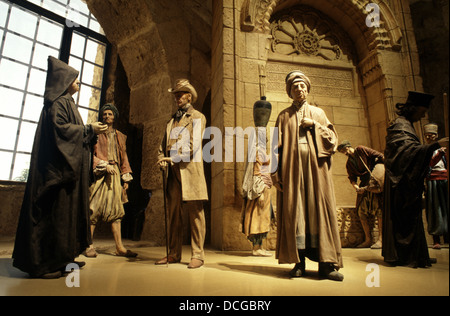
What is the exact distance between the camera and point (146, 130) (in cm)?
636

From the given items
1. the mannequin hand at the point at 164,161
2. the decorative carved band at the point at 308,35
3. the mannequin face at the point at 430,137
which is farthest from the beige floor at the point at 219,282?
the decorative carved band at the point at 308,35

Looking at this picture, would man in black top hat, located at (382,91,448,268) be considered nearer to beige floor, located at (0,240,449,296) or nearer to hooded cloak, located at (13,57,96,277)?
beige floor, located at (0,240,449,296)

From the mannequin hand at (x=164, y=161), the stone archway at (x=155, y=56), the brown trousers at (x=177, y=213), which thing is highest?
the stone archway at (x=155, y=56)

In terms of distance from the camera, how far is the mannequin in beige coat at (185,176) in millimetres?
Result: 3064

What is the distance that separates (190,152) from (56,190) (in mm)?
1331

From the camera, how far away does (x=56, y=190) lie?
8.34 feet

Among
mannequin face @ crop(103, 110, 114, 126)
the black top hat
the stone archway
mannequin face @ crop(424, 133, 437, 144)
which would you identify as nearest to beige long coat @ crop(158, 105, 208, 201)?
mannequin face @ crop(103, 110, 114, 126)

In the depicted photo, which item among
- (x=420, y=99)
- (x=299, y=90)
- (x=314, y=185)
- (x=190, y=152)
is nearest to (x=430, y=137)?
(x=420, y=99)

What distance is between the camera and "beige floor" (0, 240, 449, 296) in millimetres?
1897

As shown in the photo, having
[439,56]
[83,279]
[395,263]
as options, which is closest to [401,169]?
[395,263]

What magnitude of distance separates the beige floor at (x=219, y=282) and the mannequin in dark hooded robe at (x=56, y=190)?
20 cm

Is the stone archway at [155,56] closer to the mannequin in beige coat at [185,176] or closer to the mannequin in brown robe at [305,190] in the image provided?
the mannequin in beige coat at [185,176]
